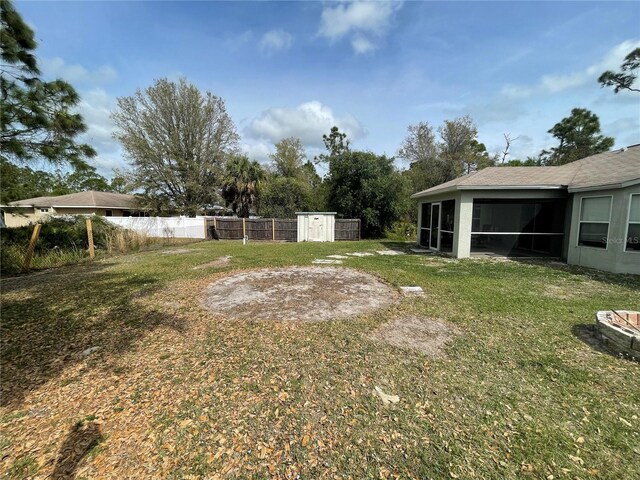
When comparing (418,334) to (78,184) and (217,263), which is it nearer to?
(217,263)

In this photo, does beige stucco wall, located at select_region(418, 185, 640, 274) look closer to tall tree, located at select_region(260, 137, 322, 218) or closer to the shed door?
the shed door

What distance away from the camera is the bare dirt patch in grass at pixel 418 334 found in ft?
11.4

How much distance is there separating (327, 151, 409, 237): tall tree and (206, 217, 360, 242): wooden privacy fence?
1423mm

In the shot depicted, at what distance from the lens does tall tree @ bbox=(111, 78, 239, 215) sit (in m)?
20.4

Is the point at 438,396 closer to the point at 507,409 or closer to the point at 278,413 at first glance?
the point at 507,409

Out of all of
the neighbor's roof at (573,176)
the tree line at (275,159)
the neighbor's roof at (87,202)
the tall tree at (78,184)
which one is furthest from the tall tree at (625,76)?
the tall tree at (78,184)

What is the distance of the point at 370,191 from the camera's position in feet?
58.8

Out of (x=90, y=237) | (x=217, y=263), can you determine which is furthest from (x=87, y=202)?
(x=217, y=263)

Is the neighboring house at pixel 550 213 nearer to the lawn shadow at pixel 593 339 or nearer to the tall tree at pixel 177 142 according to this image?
the lawn shadow at pixel 593 339

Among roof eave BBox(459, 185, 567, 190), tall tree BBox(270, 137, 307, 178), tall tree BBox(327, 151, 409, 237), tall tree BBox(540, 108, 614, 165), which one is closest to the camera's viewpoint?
roof eave BBox(459, 185, 567, 190)

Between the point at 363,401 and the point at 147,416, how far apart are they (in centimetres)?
185

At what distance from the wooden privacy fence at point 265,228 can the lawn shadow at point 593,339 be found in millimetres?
13595

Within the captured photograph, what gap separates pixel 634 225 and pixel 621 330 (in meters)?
5.95

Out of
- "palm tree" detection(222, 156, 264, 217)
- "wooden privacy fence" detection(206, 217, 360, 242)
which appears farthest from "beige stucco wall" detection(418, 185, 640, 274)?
"palm tree" detection(222, 156, 264, 217)
